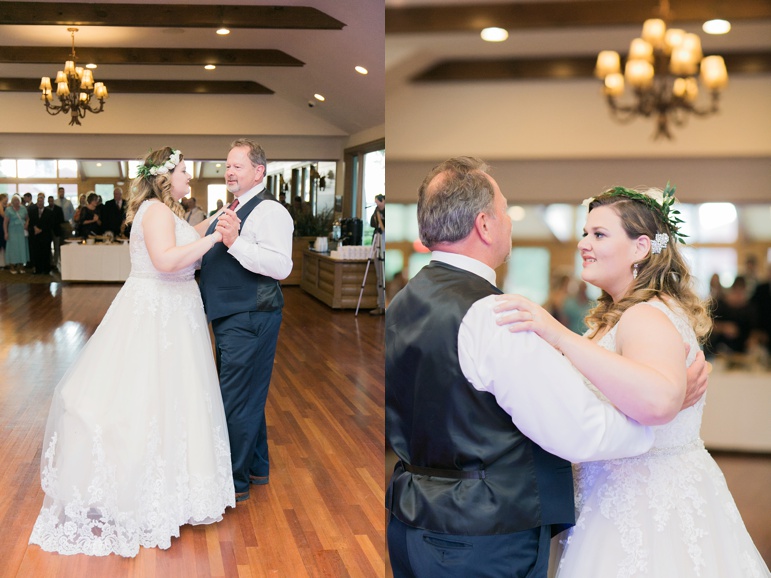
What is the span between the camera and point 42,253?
15.8 meters

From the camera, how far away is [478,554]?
1550 mm

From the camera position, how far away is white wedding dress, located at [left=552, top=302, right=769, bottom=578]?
1.69 metres

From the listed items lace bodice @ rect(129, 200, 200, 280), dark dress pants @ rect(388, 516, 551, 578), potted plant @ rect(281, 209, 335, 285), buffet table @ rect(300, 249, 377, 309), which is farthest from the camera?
potted plant @ rect(281, 209, 335, 285)

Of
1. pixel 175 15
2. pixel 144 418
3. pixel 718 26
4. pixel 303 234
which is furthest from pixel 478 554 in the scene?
pixel 303 234

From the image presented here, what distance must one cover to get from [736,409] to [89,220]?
568 inches

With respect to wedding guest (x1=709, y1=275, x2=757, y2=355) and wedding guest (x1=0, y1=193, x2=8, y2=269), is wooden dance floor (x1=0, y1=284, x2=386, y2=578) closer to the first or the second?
wedding guest (x1=709, y1=275, x2=757, y2=355)

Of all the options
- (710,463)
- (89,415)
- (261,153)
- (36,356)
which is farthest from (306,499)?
(36,356)

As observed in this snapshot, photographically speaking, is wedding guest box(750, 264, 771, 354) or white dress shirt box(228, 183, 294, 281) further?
white dress shirt box(228, 183, 294, 281)

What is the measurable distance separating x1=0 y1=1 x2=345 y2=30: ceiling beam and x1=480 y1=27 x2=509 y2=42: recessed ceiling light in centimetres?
751

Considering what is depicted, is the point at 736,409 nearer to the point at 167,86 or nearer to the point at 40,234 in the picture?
the point at 167,86

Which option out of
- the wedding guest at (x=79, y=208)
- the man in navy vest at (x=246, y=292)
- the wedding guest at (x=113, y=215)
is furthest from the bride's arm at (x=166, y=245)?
the wedding guest at (x=79, y=208)

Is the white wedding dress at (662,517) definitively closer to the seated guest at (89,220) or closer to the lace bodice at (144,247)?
the lace bodice at (144,247)

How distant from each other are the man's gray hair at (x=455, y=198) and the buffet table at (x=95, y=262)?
12988 millimetres

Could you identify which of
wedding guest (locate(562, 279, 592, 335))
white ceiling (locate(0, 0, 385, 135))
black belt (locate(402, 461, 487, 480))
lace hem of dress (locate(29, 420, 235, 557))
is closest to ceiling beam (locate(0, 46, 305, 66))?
white ceiling (locate(0, 0, 385, 135))
